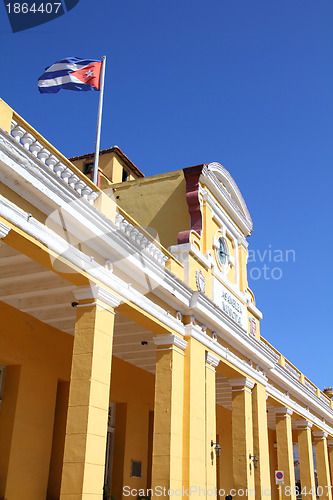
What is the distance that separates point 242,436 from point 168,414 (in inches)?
156

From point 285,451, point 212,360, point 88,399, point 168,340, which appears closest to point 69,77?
point 168,340

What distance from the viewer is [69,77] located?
10.7 metres

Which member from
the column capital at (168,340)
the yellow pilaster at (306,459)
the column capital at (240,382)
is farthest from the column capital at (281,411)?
the column capital at (168,340)

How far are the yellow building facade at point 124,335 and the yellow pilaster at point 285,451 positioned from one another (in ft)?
0.15

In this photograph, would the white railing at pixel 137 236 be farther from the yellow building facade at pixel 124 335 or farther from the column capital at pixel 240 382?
the column capital at pixel 240 382

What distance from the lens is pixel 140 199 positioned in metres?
14.4

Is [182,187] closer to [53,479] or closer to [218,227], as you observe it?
[218,227]

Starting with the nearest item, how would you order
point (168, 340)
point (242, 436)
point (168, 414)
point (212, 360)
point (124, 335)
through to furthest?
point (168, 414), point (168, 340), point (124, 335), point (212, 360), point (242, 436)

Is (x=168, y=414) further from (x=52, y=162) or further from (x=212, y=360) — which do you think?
(x=52, y=162)

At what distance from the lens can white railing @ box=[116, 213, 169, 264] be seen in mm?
9656

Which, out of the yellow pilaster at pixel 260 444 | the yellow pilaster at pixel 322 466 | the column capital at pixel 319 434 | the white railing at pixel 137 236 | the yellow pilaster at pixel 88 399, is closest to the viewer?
the yellow pilaster at pixel 88 399

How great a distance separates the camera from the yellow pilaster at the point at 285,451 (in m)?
16.8

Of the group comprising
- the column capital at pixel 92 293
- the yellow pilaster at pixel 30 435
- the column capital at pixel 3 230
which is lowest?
the yellow pilaster at pixel 30 435

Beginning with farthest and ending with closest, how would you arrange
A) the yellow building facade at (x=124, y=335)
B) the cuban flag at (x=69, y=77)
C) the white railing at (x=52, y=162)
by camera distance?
the cuban flag at (x=69, y=77) → the yellow building facade at (x=124, y=335) → the white railing at (x=52, y=162)
